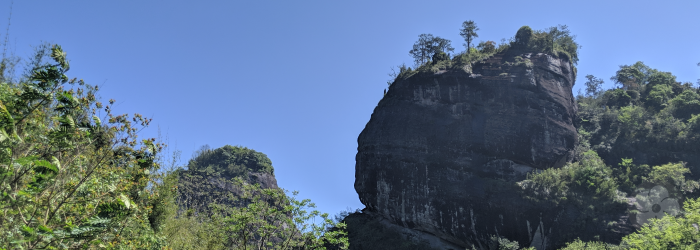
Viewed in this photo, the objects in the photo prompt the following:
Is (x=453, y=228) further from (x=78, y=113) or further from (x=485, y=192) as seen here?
(x=78, y=113)

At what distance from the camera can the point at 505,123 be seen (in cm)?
3269

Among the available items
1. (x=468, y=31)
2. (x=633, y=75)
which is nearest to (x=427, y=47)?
(x=468, y=31)

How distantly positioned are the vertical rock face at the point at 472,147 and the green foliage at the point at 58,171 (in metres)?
26.2

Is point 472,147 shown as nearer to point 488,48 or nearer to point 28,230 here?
point 488,48

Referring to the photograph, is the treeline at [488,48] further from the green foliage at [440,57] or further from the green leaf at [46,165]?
the green leaf at [46,165]

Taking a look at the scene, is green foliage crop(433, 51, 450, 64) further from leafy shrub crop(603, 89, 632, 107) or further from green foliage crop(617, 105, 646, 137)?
leafy shrub crop(603, 89, 632, 107)

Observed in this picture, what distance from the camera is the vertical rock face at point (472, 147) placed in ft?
98.9

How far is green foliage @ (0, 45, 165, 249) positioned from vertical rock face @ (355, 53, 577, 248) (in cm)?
2619

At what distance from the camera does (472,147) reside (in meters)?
32.8

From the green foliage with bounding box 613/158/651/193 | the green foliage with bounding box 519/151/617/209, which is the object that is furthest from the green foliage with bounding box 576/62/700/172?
the green foliage with bounding box 519/151/617/209

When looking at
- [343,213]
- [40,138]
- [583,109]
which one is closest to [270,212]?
[40,138]

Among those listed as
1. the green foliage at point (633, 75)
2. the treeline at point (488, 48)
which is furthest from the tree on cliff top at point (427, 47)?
the green foliage at point (633, 75)

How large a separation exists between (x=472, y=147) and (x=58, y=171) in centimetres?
3100

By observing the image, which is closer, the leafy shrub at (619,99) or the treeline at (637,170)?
the treeline at (637,170)
